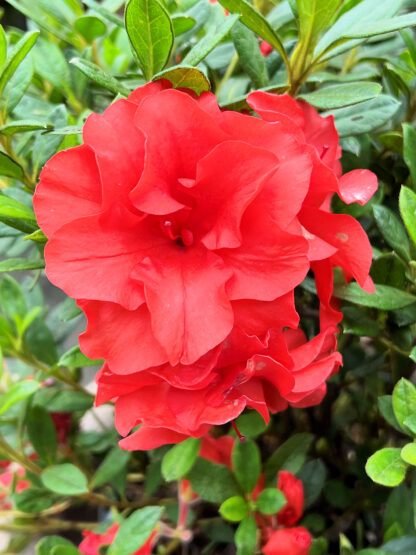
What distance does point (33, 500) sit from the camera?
0.79 meters

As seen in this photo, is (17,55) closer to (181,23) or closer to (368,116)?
(181,23)

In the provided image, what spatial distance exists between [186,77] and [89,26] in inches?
11.4

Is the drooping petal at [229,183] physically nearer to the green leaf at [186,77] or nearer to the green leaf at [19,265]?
the green leaf at [186,77]

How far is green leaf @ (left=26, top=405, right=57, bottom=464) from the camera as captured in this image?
80cm

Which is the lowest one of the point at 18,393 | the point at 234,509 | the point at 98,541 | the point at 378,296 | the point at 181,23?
the point at 98,541

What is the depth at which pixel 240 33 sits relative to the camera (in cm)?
57

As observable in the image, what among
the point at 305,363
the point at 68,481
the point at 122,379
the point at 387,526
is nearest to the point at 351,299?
the point at 305,363

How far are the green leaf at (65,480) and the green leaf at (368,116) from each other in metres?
0.53

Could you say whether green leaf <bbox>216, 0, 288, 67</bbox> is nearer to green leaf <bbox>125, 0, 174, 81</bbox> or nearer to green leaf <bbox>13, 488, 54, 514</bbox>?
green leaf <bbox>125, 0, 174, 81</bbox>

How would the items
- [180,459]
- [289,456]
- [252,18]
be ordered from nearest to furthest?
[252,18] < [180,459] < [289,456]

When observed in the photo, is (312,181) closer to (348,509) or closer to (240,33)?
(240,33)

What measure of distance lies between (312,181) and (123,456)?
22.0 inches

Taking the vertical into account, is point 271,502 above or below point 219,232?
below

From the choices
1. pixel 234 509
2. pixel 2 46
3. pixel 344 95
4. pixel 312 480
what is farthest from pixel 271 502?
pixel 2 46
